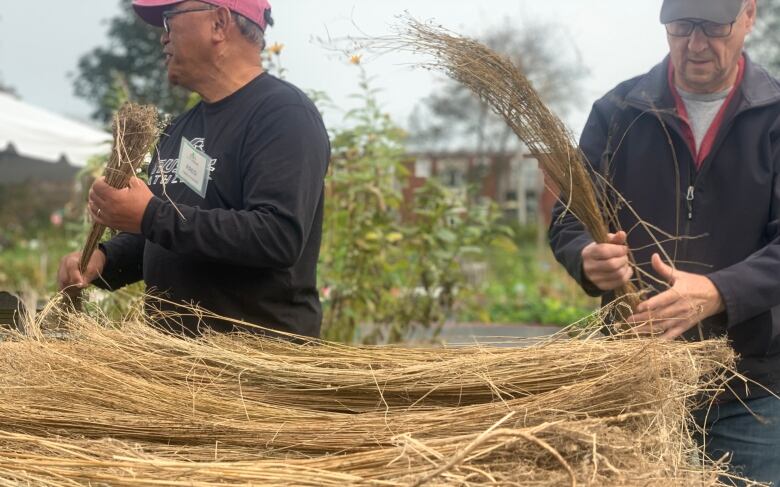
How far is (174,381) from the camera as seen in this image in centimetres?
175

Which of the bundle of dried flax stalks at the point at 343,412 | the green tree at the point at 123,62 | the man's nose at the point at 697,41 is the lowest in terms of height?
the bundle of dried flax stalks at the point at 343,412

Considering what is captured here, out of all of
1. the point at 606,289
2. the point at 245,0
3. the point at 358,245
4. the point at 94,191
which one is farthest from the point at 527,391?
the point at 358,245

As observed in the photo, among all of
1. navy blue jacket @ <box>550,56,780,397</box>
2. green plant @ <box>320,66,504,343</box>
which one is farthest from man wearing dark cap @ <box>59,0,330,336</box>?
green plant @ <box>320,66,504,343</box>

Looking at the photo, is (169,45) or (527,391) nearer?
(527,391)

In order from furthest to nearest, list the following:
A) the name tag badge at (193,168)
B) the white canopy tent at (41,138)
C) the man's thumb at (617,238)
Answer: the white canopy tent at (41,138) < the name tag badge at (193,168) < the man's thumb at (617,238)

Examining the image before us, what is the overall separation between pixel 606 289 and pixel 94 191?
1162mm

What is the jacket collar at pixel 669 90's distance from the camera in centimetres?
222

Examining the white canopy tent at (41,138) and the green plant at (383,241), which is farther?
the white canopy tent at (41,138)

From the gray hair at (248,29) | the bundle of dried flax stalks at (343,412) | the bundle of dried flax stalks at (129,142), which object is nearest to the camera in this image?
the bundle of dried flax stalks at (343,412)

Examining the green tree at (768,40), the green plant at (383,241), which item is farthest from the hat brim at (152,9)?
the green tree at (768,40)

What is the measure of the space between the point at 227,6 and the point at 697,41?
1127mm

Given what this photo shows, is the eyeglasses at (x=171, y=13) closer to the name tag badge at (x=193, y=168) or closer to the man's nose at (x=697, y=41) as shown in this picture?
the name tag badge at (x=193, y=168)

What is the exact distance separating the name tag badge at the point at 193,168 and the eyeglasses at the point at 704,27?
1.14 meters

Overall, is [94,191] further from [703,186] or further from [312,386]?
[703,186]
